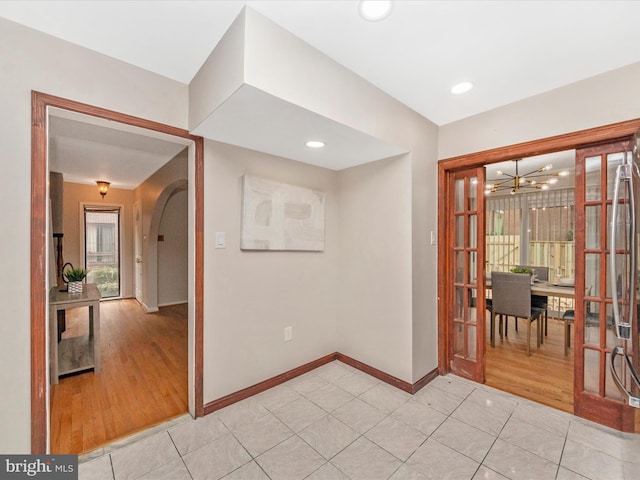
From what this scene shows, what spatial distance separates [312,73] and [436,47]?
2.40 feet

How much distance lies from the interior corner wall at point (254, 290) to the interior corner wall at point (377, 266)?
7.2 inches

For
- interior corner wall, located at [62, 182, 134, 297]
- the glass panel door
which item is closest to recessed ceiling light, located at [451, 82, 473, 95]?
interior corner wall, located at [62, 182, 134, 297]

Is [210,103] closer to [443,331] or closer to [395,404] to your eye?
[395,404]

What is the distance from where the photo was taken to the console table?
2490 millimetres

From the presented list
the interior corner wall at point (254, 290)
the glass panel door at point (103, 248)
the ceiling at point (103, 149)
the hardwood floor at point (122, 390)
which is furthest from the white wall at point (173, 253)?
the interior corner wall at point (254, 290)

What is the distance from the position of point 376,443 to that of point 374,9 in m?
2.45

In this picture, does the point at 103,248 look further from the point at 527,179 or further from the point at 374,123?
the point at 527,179

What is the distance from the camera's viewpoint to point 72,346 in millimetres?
3297

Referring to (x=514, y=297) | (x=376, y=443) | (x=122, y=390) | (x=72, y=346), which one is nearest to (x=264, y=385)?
(x=376, y=443)

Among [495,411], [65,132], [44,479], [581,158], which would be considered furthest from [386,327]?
[65,132]

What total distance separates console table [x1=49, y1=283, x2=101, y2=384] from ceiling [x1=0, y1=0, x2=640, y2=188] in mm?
2274

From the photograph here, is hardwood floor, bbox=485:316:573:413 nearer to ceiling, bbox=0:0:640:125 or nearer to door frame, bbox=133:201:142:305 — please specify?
ceiling, bbox=0:0:640:125

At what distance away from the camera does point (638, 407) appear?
1435 millimetres

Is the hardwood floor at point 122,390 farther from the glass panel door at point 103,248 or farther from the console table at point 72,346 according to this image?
the glass panel door at point 103,248
